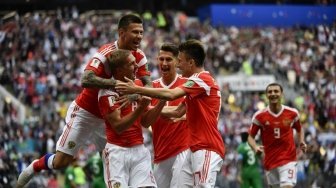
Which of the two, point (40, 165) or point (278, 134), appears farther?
point (278, 134)

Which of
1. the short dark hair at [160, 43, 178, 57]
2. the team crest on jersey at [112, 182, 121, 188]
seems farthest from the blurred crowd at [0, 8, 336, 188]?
the team crest on jersey at [112, 182, 121, 188]

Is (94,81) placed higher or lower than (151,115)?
higher

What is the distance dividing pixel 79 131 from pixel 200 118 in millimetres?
1818

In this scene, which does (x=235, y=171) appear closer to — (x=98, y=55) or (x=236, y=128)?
(x=236, y=128)

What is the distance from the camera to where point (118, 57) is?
11.0m

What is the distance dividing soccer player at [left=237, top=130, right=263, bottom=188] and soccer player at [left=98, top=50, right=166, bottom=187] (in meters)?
9.18

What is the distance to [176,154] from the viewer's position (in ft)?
42.7

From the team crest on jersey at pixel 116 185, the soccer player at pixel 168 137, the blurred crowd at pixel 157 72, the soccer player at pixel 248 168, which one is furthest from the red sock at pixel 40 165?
the soccer player at pixel 248 168

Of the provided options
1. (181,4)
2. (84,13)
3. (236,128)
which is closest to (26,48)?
(236,128)

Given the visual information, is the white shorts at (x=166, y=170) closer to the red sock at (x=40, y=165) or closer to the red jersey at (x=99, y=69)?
the red jersey at (x=99, y=69)

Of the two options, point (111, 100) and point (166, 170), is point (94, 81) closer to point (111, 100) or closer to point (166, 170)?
point (111, 100)

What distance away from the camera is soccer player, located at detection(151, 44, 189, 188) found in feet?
42.5

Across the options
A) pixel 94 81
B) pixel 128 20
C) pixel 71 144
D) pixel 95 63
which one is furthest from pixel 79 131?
pixel 128 20

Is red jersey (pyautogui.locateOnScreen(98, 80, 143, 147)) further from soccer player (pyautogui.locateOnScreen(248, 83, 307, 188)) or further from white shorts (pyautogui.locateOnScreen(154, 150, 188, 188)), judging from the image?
soccer player (pyautogui.locateOnScreen(248, 83, 307, 188))
